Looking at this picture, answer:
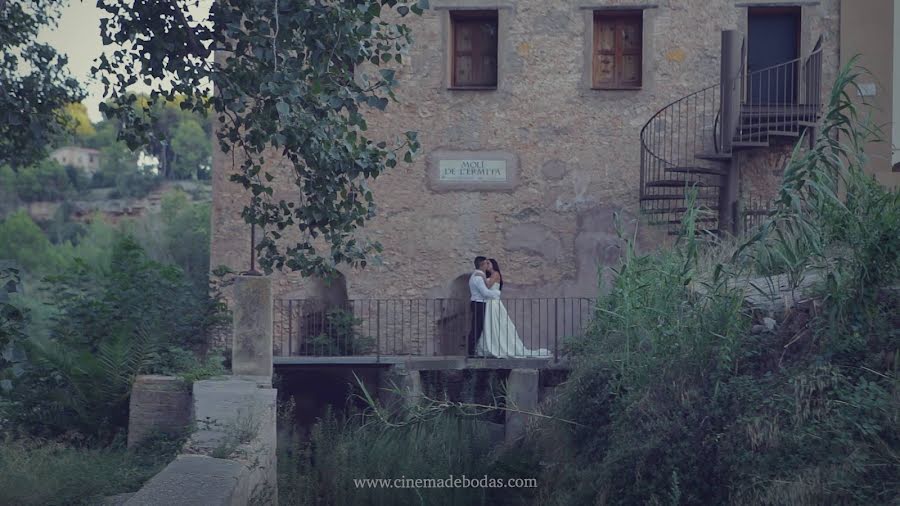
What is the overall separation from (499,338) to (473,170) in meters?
3.05

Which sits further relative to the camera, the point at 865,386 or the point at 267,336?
the point at 267,336

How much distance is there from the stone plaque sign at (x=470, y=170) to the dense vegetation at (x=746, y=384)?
19.4ft

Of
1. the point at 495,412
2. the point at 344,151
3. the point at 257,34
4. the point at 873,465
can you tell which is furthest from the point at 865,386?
the point at 495,412

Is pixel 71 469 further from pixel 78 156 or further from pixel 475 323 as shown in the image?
pixel 78 156

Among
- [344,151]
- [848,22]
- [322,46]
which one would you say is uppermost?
[848,22]

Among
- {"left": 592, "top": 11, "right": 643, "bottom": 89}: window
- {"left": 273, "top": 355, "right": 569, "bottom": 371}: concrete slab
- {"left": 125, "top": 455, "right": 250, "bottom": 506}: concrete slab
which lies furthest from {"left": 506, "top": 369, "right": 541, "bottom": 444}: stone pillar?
{"left": 125, "top": 455, "right": 250, "bottom": 506}: concrete slab

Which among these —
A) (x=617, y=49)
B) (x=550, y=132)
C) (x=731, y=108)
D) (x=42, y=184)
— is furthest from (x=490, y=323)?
(x=42, y=184)

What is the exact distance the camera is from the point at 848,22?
Answer: 1661cm

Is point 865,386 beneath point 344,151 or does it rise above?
beneath

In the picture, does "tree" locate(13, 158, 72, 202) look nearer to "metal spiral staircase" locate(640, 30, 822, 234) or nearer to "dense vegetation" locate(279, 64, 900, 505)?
"metal spiral staircase" locate(640, 30, 822, 234)

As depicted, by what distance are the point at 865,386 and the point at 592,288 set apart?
371 inches

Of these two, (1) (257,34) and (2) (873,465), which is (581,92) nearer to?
(1) (257,34)

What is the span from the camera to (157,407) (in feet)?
38.1

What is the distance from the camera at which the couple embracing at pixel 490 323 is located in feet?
49.2
